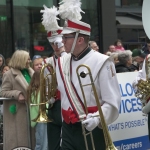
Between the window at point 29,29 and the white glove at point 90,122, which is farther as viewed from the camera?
the window at point 29,29

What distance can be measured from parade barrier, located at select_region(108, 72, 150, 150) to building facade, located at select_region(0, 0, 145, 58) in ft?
18.5

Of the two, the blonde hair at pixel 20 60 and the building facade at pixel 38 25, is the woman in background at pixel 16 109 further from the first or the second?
the building facade at pixel 38 25

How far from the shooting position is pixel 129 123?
6742 mm

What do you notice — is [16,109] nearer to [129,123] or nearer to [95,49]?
[129,123]

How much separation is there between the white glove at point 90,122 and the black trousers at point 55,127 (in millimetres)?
1440

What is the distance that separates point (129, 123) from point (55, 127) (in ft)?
4.15

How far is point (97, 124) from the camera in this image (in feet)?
14.6

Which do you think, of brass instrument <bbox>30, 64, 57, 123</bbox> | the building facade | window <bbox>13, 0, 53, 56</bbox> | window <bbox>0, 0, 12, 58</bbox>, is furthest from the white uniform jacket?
window <bbox>13, 0, 53, 56</bbox>

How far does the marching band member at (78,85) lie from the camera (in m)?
4.60

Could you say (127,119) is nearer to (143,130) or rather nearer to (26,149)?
(143,130)

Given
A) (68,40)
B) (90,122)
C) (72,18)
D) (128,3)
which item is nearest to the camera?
(90,122)

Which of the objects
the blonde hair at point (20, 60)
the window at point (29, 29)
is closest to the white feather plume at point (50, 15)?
the blonde hair at point (20, 60)

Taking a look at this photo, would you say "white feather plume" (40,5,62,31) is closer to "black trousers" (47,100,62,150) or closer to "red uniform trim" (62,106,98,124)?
"black trousers" (47,100,62,150)

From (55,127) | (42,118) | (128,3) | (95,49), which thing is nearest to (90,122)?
(42,118)
